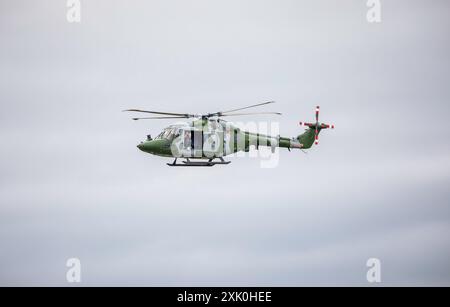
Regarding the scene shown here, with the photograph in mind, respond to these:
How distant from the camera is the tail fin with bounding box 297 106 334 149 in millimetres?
65000

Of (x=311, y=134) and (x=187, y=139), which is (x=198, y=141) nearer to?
(x=187, y=139)

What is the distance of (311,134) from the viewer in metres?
65.2

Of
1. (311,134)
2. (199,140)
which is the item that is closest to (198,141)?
(199,140)

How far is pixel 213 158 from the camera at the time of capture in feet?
200

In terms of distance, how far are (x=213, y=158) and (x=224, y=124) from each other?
2.05 meters

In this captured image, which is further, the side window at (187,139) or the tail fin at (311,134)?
the tail fin at (311,134)

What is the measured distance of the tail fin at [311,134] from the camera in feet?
213

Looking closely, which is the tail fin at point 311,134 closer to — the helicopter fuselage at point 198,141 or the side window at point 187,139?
the helicopter fuselage at point 198,141

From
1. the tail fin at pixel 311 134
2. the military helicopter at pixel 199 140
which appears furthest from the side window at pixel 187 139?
the tail fin at pixel 311 134

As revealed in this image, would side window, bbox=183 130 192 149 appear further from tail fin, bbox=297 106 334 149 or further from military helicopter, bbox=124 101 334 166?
tail fin, bbox=297 106 334 149
